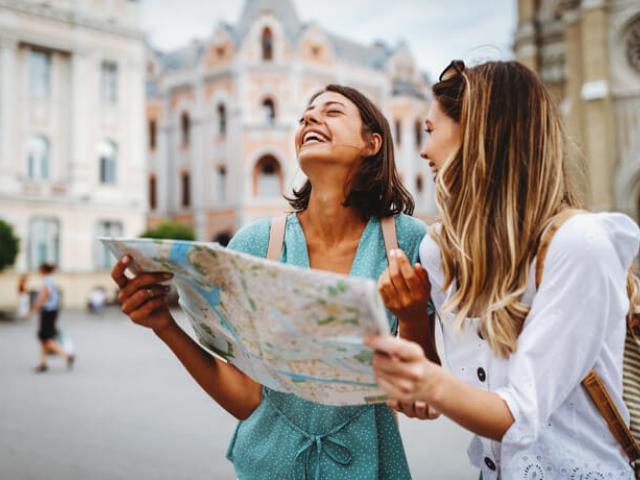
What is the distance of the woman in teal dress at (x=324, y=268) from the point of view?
76.0 inches

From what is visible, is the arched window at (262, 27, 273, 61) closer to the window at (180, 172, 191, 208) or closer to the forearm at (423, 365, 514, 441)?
the window at (180, 172, 191, 208)

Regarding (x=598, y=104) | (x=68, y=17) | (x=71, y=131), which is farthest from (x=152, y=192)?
(x=598, y=104)

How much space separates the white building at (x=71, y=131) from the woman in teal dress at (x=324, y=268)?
27.5 metres

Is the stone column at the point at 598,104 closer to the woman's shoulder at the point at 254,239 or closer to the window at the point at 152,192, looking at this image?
the woman's shoulder at the point at 254,239

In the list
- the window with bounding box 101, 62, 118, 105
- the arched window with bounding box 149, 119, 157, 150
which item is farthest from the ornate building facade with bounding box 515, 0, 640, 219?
the arched window with bounding box 149, 119, 157, 150

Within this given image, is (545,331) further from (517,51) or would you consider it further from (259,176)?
(259,176)

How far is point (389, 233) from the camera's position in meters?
2.19

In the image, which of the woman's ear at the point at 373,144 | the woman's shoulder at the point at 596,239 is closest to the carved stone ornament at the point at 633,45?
the woman's ear at the point at 373,144

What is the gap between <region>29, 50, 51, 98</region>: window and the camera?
93.3 ft

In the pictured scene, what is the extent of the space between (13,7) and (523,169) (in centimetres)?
3135

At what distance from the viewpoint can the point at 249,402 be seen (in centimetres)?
209

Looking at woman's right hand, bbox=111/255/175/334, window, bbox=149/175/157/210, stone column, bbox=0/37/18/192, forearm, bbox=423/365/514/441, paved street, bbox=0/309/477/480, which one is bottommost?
paved street, bbox=0/309/477/480

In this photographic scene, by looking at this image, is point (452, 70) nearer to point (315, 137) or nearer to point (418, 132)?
point (315, 137)

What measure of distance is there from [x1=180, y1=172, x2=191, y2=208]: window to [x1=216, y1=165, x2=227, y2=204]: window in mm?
2646
